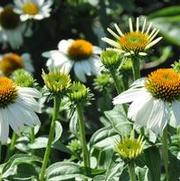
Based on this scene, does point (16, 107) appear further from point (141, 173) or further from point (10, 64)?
point (10, 64)

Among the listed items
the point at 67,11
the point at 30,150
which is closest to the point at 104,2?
the point at 67,11

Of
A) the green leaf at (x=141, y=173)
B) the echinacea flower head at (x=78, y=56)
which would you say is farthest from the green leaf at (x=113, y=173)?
the echinacea flower head at (x=78, y=56)

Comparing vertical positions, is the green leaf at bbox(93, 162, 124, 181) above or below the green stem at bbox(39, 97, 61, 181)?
below

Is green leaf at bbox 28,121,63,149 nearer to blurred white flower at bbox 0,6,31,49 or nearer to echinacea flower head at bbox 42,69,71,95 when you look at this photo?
echinacea flower head at bbox 42,69,71,95

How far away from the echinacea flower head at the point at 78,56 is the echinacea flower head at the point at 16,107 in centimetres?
70

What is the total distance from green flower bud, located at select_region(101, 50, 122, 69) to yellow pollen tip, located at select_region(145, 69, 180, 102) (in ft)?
0.45

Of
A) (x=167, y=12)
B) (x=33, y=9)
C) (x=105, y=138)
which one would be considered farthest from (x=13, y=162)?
(x=33, y=9)

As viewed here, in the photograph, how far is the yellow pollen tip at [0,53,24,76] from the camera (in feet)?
7.63

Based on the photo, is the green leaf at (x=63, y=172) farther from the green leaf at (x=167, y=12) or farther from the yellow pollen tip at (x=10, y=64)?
the yellow pollen tip at (x=10, y=64)

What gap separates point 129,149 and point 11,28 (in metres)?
1.65

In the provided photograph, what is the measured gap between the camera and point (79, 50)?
2.14 meters

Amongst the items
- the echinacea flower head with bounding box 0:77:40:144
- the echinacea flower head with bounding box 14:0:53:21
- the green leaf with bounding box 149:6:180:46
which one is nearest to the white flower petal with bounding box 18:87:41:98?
the echinacea flower head with bounding box 0:77:40:144

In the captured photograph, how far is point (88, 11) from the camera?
8.87ft

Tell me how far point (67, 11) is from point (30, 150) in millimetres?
1170
